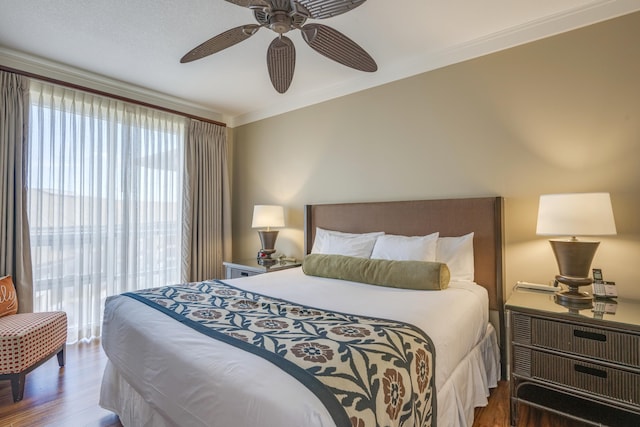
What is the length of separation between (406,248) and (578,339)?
3.72 feet

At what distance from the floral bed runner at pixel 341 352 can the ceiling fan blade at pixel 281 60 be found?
59.6 inches

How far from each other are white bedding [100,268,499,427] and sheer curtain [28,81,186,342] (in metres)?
1.52

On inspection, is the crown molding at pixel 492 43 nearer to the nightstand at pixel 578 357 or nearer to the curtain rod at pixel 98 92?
the curtain rod at pixel 98 92

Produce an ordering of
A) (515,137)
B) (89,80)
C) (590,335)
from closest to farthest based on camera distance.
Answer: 1. (590,335)
2. (515,137)
3. (89,80)

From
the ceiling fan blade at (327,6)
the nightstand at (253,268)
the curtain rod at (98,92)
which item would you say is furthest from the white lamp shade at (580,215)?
the curtain rod at (98,92)

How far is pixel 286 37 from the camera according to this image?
1.87 meters

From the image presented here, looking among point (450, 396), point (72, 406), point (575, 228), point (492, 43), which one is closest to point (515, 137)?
point (492, 43)

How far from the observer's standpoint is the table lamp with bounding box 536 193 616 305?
175 cm

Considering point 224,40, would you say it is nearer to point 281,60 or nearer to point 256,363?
point 281,60

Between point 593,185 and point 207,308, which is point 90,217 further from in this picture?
point 593,185

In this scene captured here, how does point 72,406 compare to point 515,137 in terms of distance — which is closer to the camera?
point 72,406

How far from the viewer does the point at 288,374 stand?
39.4 inches

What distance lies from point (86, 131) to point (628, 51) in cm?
444

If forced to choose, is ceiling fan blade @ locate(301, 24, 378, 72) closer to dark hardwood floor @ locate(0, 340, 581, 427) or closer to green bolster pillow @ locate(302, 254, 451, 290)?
green bolster pillow @ locate(302, 254, 451, 290)
